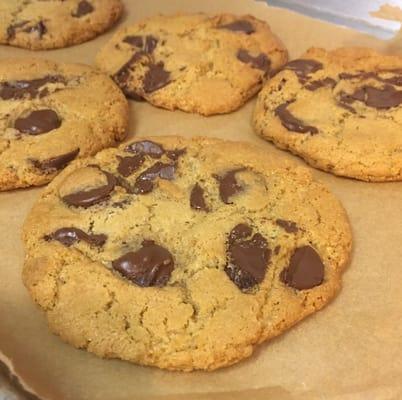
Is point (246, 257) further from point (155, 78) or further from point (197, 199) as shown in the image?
point (155, 78)

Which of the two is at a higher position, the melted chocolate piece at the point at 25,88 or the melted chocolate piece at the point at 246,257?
the melted chocolate piece at the point at 246,257

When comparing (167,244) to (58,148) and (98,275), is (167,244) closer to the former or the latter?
(98,275)

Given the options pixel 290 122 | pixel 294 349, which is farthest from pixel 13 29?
pixel 294 349

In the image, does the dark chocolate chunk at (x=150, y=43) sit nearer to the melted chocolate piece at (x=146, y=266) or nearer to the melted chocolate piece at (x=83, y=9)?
the melted chocolate piece at (x=83, y=9)

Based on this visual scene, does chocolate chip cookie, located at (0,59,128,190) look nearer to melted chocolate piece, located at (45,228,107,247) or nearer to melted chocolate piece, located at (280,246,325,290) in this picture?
melted chocolate piece, located at (45,228,107,247)

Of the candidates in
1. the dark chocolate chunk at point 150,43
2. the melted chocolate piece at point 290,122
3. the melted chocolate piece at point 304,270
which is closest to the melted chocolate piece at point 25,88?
the dark chocolate chunk at point 150,43

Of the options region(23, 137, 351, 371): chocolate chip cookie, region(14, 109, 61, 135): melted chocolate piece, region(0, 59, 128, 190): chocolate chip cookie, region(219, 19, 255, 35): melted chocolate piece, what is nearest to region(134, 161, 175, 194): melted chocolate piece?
region(23, 137, 351, 371): chocolate chip cookie
